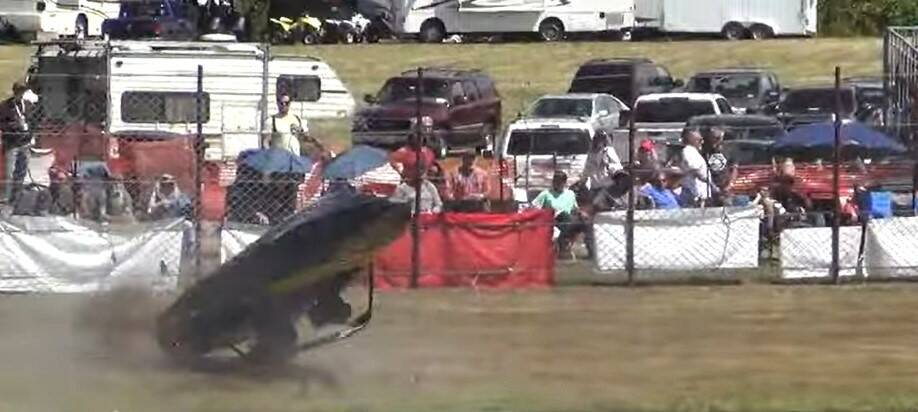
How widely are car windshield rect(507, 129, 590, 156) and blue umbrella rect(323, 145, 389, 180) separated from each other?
16.5 feet

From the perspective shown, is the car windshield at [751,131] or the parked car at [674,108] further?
the parked car at [674,108]

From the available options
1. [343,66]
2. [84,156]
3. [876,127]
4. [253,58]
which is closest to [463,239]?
[84,156]

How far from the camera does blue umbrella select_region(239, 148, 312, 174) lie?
19625 millimetres

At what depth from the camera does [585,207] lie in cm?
2059

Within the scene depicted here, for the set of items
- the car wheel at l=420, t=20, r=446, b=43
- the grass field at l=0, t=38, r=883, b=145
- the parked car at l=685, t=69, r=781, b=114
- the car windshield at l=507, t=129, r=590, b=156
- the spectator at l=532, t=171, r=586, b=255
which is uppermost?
the car wheel at l=420, t=20, r=446, b=43

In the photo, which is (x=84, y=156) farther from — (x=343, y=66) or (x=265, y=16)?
(x=265, y=16)

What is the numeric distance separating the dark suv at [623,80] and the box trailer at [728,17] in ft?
39.0

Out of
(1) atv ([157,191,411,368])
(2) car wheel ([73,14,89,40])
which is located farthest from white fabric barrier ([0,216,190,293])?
(2) car wheel ([73,14,89,40])

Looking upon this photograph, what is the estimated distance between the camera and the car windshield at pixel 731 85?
3656 cm

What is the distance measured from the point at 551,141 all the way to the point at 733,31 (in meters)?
25.4

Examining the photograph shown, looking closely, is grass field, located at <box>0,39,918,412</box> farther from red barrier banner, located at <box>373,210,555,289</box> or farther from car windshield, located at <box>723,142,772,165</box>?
car windshield, located at <box>723,142,772,165</box>

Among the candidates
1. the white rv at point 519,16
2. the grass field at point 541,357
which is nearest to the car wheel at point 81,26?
the white rv at point 519,16

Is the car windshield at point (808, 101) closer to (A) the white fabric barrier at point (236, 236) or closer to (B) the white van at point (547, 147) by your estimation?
(B) the white van at point (547, 147)

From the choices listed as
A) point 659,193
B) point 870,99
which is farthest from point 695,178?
point 870,99
